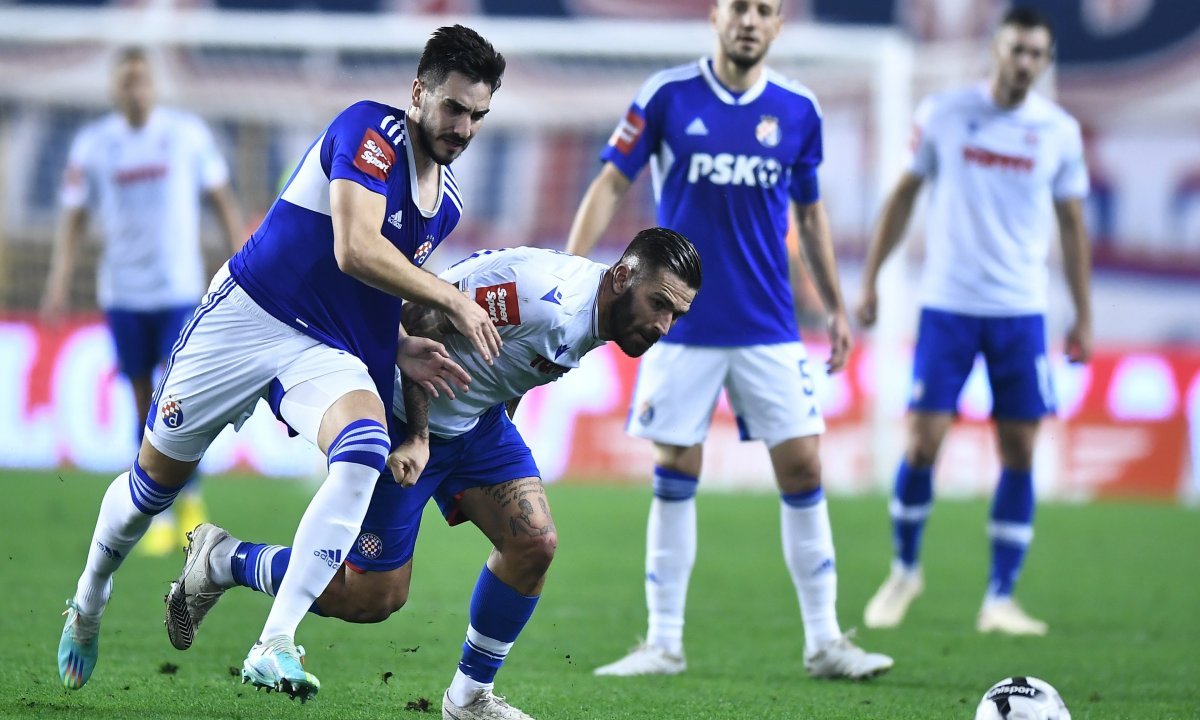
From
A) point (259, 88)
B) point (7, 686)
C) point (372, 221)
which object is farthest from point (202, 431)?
point (259, 88)

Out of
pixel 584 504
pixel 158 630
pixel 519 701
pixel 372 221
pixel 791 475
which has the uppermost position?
pixel 372 221

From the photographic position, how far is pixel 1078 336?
7.79m

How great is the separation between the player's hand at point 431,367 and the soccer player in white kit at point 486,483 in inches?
1.8

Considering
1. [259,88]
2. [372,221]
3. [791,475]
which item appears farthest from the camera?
[259,88]

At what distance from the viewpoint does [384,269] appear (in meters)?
4.30

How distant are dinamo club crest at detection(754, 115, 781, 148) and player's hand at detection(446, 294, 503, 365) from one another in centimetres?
216

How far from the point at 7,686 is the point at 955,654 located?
3.71 m

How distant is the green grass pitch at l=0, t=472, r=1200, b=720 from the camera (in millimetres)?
5289

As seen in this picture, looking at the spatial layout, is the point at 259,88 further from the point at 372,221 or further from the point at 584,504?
the point at 372,221

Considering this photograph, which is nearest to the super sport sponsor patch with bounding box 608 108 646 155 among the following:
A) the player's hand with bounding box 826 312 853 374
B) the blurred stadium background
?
the player's hand with bounding box 826 312 853 374

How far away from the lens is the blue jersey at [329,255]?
181 inches

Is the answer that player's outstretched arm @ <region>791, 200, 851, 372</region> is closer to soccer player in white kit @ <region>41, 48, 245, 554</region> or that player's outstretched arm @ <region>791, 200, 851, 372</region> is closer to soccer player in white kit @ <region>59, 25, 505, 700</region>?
soccer player in white kit @ <region>59, 25, 505, 700</region>

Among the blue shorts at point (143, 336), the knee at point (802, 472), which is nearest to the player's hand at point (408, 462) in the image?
the knee at point (802, 472)

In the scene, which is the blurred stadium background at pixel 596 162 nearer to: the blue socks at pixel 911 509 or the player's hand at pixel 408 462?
the blue socks at pixel 911 509
